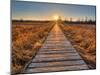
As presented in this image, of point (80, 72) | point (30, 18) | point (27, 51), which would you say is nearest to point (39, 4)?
point (30, 18)

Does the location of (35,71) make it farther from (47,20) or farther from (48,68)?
(47,20)

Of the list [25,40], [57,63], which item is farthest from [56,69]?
[25,40]

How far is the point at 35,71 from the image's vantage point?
2516 millimetres

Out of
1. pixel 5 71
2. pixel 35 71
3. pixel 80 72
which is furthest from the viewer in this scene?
pixel 80 72

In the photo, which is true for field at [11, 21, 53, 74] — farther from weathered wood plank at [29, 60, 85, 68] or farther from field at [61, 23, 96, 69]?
field at [61, 23, 96, 69]

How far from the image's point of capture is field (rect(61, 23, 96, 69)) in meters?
2.70

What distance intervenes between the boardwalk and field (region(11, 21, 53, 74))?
74 mm

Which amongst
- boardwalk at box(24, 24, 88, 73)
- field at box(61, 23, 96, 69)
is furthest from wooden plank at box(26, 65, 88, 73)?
field at box(61, 23, 96, 69)

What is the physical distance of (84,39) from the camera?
2766 mm

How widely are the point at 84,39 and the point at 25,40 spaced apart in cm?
81

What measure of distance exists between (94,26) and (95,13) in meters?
0.18

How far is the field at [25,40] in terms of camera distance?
7.94 feet

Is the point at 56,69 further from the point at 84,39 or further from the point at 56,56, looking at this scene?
the point at 84,39

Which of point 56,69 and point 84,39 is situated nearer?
point 56,69
